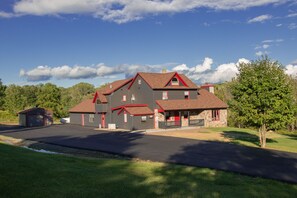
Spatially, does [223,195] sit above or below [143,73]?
below

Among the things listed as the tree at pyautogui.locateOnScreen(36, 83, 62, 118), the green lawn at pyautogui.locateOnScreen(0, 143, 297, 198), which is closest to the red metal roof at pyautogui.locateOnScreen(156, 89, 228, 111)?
the tree at pyautogui.locateOnScreen(36, 83, 62, 118)

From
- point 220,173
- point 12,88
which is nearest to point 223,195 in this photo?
point 220,173

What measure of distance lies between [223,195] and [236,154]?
12.6 meters

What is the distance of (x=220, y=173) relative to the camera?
51.5 ft

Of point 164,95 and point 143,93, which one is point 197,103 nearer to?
point 164,95

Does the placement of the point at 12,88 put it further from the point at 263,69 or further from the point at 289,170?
the point at 289,170

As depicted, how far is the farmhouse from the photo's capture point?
4478 cm

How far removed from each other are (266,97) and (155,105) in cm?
2089

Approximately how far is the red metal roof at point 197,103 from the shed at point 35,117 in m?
21.3

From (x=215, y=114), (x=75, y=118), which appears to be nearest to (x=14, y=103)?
(x=75, y=118)

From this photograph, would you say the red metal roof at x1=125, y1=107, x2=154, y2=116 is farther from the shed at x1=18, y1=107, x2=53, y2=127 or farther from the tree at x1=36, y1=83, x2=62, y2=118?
the tree at x1=36, y1=83, x2=62, y2=118

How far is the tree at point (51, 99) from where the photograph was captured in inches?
2603

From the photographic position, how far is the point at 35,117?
53.7 meters

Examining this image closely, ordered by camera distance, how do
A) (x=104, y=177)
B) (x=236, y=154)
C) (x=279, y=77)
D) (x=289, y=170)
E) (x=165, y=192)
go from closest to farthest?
(x=165, y=192) < (x=104, y=177) < (x=289, y=170) < (x=236, y=154) < (x=279, y=77)
